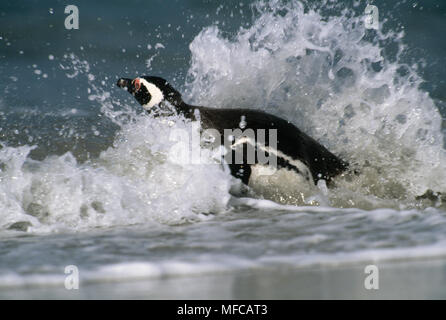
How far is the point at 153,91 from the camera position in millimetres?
3654

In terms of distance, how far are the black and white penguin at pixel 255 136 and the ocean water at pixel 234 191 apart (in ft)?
0.33

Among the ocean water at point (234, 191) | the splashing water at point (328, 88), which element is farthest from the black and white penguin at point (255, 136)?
the splashing water at point (328, 88)

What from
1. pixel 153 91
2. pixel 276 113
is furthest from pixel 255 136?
pixel 276 113

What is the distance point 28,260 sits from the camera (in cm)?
206

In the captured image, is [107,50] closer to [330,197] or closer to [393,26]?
[393,26]

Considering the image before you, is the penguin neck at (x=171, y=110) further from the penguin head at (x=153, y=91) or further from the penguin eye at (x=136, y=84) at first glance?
the penguin eye at (x=136, y=84)

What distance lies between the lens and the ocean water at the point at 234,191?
5.99ft

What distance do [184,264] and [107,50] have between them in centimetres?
578

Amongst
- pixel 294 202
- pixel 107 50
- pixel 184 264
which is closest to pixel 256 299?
pixel 184 264

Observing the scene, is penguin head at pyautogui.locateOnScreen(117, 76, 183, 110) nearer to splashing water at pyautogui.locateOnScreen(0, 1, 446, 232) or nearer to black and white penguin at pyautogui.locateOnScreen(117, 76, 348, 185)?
black and white penguin at pyautogui.locateOnScreen(117, 76, 348, 185)

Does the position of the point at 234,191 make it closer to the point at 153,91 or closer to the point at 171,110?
the point at 171,110

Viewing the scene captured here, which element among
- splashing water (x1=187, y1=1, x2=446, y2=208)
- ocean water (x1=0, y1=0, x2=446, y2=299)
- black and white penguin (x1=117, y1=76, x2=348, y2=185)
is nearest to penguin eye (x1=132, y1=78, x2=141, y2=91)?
black and white penguin (x1=117, y1=76, x2=348, y2=185)

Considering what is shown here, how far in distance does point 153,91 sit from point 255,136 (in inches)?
30.6

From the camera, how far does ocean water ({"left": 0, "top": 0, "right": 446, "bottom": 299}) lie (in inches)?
71.9
